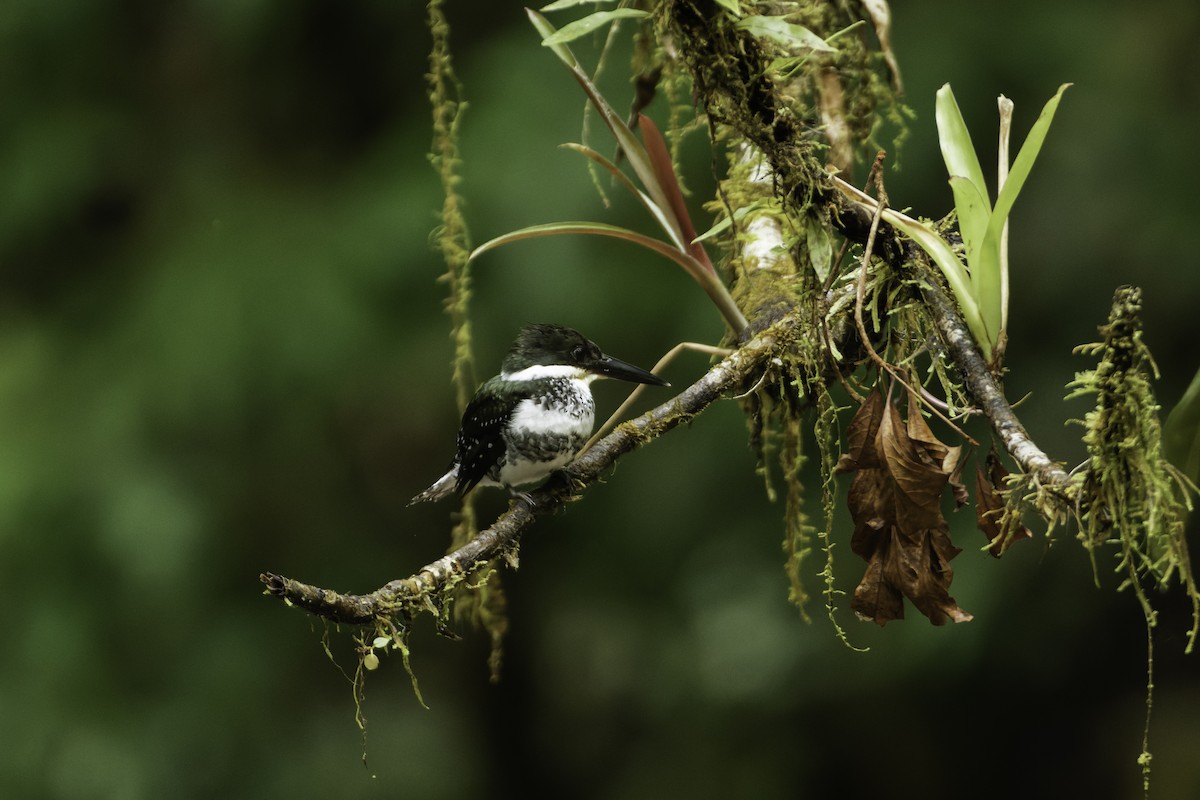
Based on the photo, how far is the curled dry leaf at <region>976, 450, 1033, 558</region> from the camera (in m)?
1.52

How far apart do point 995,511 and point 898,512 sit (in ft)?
0.40

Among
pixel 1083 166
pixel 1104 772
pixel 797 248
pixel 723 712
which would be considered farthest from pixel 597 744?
pixel 797 248

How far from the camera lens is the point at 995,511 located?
156 cm

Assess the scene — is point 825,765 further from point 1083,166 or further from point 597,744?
point 1083,166

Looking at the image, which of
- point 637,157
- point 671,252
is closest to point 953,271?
point 671,252

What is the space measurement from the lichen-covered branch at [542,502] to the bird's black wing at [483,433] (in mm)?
139

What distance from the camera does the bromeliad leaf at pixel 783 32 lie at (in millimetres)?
Result: 1527

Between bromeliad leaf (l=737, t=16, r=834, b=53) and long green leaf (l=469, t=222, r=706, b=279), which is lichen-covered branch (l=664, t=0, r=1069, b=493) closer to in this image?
bromeliad leaf (l=737, t=16, r=834, b=53)

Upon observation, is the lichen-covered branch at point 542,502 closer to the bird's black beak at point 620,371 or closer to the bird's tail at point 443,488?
the bird's black beak at point 620,371

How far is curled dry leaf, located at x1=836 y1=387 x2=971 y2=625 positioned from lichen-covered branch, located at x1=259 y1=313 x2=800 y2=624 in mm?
506

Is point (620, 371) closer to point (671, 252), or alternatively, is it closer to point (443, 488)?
point (671, 252)

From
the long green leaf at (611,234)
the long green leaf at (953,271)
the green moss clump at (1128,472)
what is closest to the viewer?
the green moss clump at (1128,472)

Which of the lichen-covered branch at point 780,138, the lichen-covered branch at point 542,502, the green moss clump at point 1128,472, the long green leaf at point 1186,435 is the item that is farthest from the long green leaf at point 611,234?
the green moss clump at point 1128,472

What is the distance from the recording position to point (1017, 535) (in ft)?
5.03
